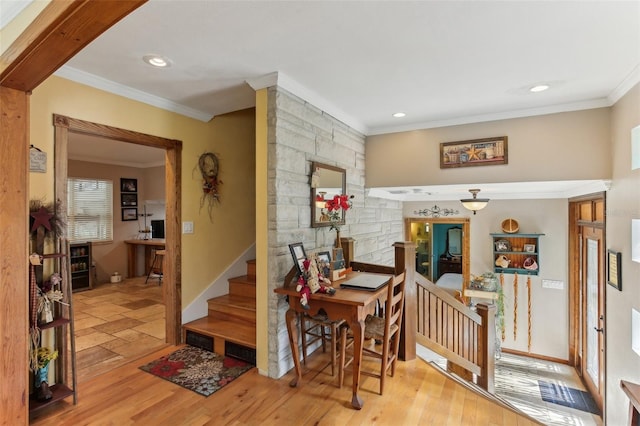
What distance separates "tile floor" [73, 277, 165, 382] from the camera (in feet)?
9.18

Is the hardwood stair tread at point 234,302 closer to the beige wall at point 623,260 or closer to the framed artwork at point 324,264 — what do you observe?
the framed artwork at point 324,264

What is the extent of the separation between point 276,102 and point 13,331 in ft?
7.10

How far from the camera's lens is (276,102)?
2441 mm

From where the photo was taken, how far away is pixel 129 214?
6539 millimetres

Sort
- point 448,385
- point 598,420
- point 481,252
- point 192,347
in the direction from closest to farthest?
1. point 448,385
2. point 192,347
3. point 598,420
4. point 481,252

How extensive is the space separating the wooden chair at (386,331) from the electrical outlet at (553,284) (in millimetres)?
3742

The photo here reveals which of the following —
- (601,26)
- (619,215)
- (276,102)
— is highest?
(601,26)

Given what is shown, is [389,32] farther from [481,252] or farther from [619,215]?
[481,252]

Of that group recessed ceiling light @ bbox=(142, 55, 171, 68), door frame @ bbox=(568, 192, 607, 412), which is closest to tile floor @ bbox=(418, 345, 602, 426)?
door frame @ bbox=(568, 192, 607, 412)

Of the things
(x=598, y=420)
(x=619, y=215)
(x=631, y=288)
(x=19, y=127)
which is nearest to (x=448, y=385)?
(x=631, y=288)

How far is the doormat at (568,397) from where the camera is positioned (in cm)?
A: 395

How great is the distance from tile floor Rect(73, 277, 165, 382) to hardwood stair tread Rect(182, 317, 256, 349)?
41 cm

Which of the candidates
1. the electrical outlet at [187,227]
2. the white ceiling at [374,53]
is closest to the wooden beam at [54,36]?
the white ceiling at [374,53]

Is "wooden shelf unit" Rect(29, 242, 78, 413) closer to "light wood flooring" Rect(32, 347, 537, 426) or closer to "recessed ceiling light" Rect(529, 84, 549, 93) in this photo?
"light wood flooring" Rect(32, 347, 537, 426)
